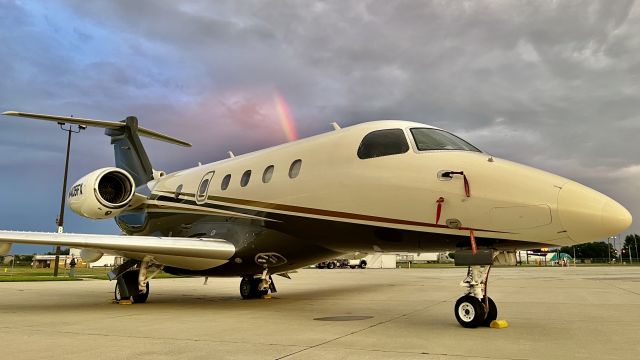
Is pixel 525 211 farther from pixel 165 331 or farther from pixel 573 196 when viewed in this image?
pixel 165 331

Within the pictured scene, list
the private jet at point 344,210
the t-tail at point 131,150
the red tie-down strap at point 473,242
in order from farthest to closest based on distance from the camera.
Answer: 1. the t-tail at point 131,150
2. the red tie-down strap at point 473,242
3. the private jet at point 344,210

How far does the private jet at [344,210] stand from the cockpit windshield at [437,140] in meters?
0.03

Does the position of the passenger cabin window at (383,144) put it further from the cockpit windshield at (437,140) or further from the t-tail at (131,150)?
the t-tail at (131,150)

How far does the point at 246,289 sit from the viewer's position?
13.7m

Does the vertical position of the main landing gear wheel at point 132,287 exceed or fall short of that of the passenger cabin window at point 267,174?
it falls short

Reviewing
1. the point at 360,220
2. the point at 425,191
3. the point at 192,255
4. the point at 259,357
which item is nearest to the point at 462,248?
the point at 425,191

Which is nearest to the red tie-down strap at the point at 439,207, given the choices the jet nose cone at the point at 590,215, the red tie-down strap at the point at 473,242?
the red tie-down strap at the point at 473,242

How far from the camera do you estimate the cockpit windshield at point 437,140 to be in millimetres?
7973

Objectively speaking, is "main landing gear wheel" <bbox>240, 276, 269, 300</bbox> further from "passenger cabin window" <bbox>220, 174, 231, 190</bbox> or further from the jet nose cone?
the jet nose cone

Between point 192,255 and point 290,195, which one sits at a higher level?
point 290,195

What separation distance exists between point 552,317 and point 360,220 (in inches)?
148

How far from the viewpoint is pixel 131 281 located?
12469 millimetres

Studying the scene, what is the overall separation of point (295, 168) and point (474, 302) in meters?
4.39

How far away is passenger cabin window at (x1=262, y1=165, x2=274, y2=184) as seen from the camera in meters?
10.7
